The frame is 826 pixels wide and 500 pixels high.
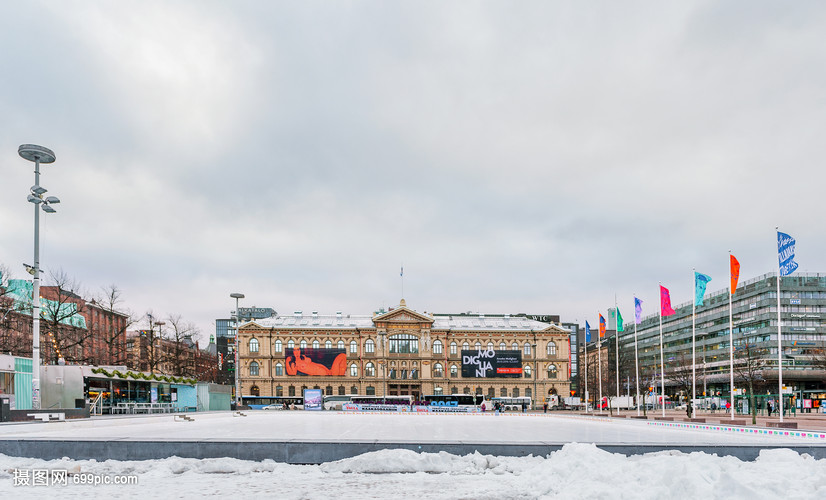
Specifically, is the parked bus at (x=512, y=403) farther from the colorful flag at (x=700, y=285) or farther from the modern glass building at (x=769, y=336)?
the colorful flag at (x=700, y=285)

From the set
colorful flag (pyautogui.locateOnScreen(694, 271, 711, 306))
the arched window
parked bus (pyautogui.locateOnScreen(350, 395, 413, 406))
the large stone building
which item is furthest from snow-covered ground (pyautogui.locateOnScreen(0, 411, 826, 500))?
the arched window

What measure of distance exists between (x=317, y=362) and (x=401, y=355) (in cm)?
1528

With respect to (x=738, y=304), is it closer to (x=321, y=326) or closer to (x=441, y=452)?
(x=321, y=326)

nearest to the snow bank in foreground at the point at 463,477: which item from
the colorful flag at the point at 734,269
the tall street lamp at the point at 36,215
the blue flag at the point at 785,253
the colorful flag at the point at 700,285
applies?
the tall street lamp at the point at 36,215

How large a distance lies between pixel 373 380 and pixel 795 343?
243ft

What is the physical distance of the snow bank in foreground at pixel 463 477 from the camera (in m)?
10.6

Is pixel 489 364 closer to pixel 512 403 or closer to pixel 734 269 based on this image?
pixel 512 403

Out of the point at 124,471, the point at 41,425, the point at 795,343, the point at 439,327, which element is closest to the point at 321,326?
the point at 439,327

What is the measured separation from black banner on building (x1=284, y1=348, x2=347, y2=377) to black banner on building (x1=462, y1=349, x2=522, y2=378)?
21299mm

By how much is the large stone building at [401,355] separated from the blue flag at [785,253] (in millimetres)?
83530

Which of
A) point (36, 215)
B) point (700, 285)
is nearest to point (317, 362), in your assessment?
point (700, 285)

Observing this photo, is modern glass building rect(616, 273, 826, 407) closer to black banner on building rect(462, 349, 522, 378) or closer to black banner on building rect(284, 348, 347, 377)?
black banner on building rect(462, 349, 522, 378)

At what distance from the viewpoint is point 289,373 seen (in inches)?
4348

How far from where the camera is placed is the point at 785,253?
101 ft
